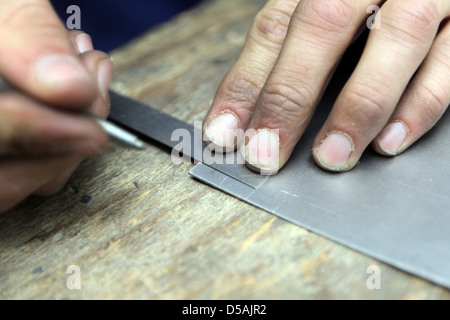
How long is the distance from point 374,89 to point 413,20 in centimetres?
17

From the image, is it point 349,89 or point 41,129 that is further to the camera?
point 349,89

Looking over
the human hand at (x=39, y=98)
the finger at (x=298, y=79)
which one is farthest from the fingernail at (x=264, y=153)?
the human hand at (x=39, y=98)

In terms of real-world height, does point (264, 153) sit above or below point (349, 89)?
below

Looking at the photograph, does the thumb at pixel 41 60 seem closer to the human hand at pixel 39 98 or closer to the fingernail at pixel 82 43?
the human hand at pixel 39 98

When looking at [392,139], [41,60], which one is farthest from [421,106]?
[41,60]

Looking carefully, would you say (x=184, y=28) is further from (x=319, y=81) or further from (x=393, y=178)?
(x=393, y=178)

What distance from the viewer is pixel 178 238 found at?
0.67 metres

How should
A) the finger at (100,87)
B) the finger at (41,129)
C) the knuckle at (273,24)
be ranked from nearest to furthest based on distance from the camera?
the finger at (41,129), the finger at (100,87), the knuckle at (273,24)

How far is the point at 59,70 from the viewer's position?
0.53m

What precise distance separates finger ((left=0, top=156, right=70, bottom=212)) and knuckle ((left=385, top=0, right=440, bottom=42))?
0.61 metres

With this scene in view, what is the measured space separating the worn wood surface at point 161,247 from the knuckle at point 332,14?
37cm

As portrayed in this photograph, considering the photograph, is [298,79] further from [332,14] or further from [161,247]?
[161,247]

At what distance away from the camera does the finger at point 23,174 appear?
0.61 meters
